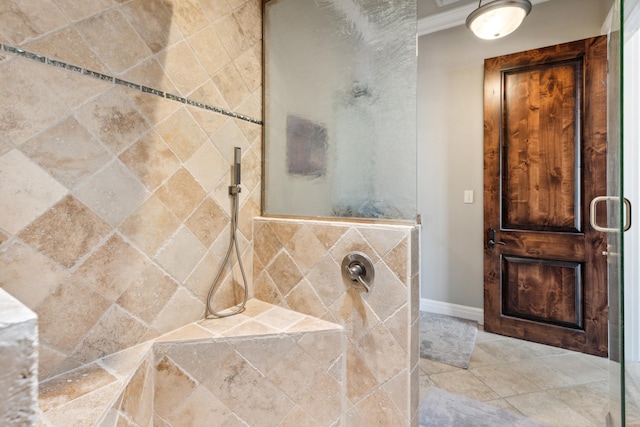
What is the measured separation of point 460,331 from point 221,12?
114 inches

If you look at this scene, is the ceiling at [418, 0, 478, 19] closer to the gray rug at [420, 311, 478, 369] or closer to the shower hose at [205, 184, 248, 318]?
the shower hose at [205, 184, 248, 318]

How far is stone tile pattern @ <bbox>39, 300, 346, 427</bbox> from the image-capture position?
1004 mm

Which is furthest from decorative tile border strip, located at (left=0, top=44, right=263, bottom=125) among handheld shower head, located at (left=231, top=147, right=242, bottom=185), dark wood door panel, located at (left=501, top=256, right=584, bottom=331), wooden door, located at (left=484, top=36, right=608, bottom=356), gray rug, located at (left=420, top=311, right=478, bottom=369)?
dark wood door panel, located at (left=501, top=256, right=584, bottom=331)

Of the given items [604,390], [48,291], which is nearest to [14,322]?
[48,291]

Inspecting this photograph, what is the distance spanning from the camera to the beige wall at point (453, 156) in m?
→ 2.76

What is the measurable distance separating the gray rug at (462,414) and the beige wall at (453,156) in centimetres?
131

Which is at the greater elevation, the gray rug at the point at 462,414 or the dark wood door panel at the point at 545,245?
the dark wood door panel at the point at 545,245

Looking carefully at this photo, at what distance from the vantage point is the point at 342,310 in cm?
134

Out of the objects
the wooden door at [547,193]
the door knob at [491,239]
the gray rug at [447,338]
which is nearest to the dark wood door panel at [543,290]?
the wooden door at [547,193]

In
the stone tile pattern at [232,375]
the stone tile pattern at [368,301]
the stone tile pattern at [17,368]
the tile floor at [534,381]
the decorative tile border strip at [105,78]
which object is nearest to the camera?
the stone tile pattern at [17,368]

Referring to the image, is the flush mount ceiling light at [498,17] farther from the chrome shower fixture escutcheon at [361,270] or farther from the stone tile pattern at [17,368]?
the stone tile pattern at [17,368]

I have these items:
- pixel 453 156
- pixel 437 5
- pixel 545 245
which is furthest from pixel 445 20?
pixel 545 245

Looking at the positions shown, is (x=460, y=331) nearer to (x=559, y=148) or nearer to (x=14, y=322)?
(x=559, y=148)

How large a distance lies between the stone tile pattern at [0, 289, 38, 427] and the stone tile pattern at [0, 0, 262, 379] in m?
0.81
